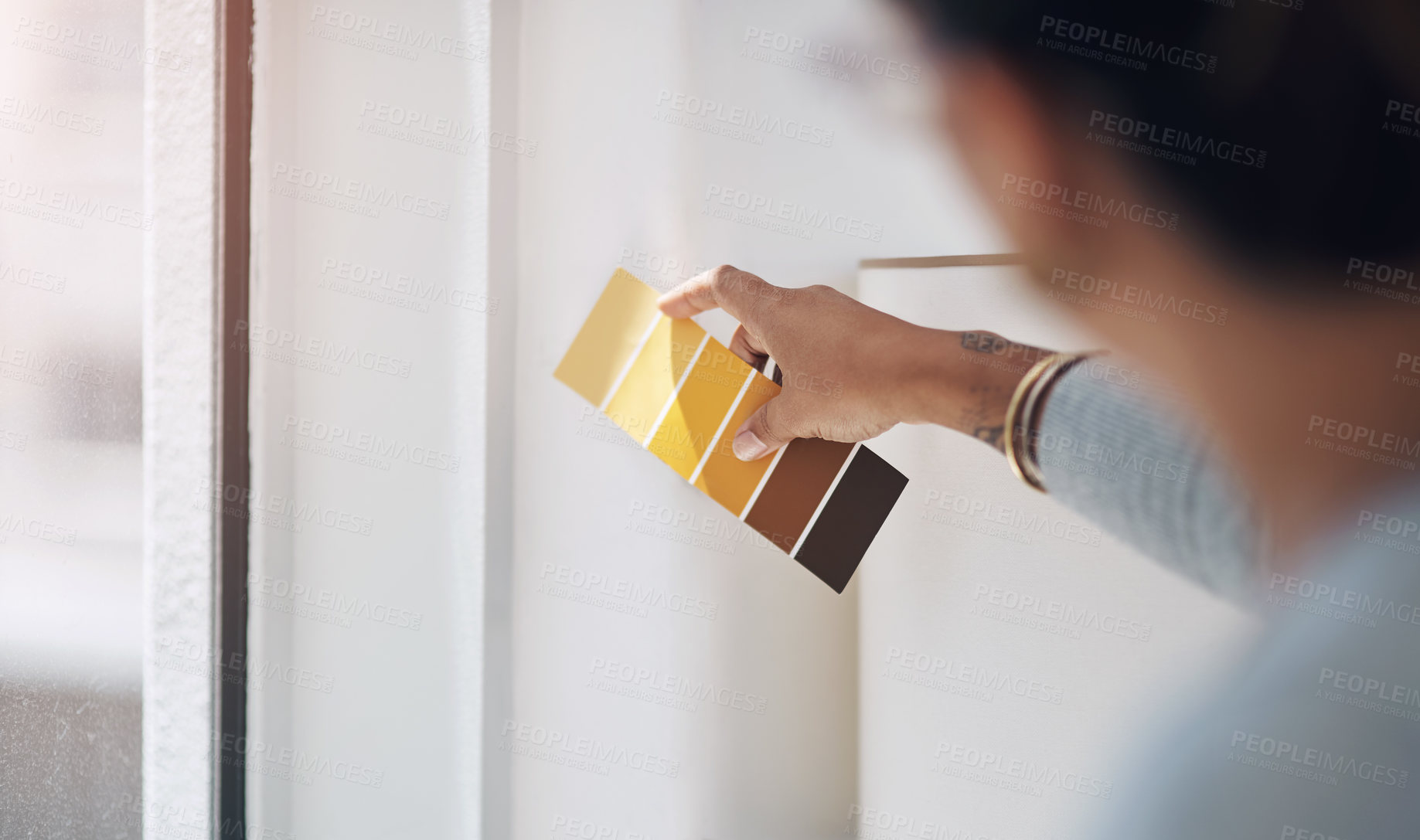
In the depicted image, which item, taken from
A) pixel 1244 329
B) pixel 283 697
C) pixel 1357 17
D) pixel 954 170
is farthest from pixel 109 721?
pixel 1357 17

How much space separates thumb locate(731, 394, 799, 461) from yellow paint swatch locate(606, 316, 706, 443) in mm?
111

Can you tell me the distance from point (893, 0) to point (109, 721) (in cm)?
130

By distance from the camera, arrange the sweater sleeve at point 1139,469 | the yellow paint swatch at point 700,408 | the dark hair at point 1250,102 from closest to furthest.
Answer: the sweater sleeve at point 1139,469 → the dark hair at point 1250,102 → the yellow paint swatch at point 700,408

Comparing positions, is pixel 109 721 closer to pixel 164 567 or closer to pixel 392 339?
pixel 164 567

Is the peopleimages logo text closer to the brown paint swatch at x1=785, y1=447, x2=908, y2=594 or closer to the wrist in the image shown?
the wrist

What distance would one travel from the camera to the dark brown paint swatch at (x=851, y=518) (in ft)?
2.99

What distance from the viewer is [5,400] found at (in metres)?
0.80

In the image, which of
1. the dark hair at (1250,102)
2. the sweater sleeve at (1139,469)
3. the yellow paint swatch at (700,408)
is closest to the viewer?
the sweater sleeve at (1139,469)

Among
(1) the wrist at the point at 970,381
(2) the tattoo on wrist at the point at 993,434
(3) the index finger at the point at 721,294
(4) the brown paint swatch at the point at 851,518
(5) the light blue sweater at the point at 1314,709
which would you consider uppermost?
(3) the index finger at the point at 721,294

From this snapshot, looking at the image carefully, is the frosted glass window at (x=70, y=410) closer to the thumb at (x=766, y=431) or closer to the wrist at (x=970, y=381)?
the thumb at (x=766, y=431)

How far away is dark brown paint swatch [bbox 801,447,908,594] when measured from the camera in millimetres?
913

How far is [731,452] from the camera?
A: 929 millimetres

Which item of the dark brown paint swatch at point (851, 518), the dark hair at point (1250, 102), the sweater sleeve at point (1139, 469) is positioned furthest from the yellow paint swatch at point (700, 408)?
the dark hair at point (1250, 102)

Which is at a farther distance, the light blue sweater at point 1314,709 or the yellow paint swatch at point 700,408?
the yellow paint swatch at point 700,408
